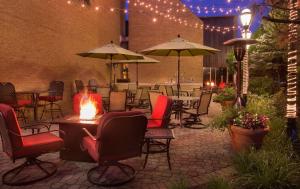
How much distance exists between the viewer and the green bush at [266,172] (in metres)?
2.97

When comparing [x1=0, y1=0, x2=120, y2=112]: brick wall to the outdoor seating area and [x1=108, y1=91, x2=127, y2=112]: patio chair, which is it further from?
[x1=108, y1=91, x2=127, y2=112]: patio chair

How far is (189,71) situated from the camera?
17.7 m

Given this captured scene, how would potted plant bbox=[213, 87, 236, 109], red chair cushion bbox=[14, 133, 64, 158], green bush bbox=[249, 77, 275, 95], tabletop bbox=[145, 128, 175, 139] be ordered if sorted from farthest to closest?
green bush bbox=[249, 77, 275, 95]
potted plant bbox=[213, 87, 236, 109]
tabletop bbox=[145, 128, 175, 139]
red chair cushion bbox=[14, 133, 64, 158]

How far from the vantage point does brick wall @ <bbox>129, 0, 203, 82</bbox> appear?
1758 centimetres

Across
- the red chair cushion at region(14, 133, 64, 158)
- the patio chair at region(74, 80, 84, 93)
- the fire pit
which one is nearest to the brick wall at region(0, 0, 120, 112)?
the patio chair at region(74, 80, 84, 93)

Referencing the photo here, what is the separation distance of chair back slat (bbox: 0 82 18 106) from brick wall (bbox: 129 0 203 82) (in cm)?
1087

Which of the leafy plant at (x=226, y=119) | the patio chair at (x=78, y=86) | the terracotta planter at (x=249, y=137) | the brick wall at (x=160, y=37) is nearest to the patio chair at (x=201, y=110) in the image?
the leafy plant at (x=226, y=119)

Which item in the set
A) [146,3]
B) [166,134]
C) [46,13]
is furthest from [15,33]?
[146,3]

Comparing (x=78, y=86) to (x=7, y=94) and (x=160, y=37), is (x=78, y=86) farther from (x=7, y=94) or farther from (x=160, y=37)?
(x=160, y=37)

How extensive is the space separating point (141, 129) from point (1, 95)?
485cm

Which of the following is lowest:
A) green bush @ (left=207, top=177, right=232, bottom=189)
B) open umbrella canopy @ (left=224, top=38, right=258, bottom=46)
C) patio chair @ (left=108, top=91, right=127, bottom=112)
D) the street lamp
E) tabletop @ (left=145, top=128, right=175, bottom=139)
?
green bush @ (left=207, top=177, right=232, bottom=189)

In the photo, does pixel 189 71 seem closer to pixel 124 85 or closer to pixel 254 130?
pixel 124 85

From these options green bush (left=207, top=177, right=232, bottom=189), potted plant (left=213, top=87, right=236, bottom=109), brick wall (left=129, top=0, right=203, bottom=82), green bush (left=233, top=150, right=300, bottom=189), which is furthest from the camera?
brick wall (left=129, top=0, right=203, bottom=82)

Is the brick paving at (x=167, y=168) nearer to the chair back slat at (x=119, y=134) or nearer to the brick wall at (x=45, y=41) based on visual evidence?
the chair back slat at (x=119, y=134)
